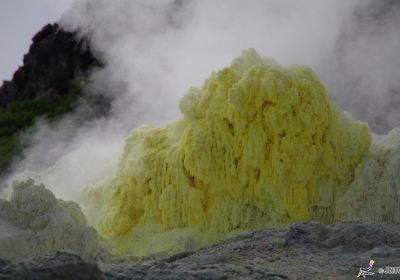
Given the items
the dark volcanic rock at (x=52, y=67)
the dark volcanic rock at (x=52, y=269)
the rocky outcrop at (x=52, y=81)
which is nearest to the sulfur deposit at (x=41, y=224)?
the dark volcanic rock at (x=52, y=269)

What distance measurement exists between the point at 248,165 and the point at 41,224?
329 cm

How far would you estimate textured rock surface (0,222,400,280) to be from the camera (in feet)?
14.6

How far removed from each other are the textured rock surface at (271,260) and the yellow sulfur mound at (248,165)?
3352 millimetres

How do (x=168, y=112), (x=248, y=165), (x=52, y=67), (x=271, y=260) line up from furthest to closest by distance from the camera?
(x=52, y=67) → (x=168, y=112) → (x=248, y=165) → (x=271, y=260)

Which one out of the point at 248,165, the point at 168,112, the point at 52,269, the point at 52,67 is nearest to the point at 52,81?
the point at 52,67

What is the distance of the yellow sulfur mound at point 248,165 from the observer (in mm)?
10672

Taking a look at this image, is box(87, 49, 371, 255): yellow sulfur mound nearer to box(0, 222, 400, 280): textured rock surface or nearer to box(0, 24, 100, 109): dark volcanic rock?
box(0, 222, 400, 280): textured rock surface

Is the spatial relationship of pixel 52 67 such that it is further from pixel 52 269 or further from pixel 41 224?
pixel 52 269

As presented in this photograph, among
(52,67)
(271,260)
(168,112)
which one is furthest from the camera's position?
(52,67)

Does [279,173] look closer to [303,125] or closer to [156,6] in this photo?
[303,125]

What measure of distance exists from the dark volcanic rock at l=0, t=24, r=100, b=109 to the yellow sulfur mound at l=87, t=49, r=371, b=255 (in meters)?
14.3

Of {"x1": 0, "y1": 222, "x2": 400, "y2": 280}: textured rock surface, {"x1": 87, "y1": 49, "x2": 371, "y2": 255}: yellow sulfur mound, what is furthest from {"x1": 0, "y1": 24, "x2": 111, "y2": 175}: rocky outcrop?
{"x1": 0, "y1": 222, "x2": 400, "y2": 280}: textured rock surface

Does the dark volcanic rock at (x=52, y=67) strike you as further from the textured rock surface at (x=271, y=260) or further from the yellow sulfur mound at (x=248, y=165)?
the textured rock surface at (x=271, y=260)

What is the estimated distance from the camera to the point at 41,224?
358 inches
